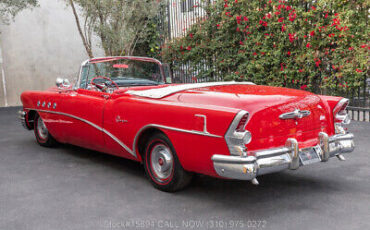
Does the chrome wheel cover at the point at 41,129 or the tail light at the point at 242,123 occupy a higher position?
the tail light at the point at 242,123

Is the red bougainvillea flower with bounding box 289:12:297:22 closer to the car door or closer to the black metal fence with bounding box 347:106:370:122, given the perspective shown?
the black metal fence with bounding box 347:106:370:122

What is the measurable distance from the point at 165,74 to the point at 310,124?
8.20 ft

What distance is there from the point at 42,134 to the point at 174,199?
327 cm

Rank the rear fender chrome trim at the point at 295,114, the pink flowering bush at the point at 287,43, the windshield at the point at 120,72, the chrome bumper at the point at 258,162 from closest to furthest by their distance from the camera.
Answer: the chrome bumper at the point at 258,162 < the rear fender chrome trim at the point at 295,114 < the windshield at the point at 120,72 < the pink flowering bush at the point at 287,43

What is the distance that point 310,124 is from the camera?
3566 mm

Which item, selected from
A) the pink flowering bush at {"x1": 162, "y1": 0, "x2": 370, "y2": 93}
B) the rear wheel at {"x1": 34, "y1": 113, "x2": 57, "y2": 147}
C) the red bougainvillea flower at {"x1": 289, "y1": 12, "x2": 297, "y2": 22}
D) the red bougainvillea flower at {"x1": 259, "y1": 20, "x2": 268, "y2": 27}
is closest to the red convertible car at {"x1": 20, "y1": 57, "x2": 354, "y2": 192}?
the rear wheel at {"x1": 34, "y1": 113, "x2": 57, "y2": 147}

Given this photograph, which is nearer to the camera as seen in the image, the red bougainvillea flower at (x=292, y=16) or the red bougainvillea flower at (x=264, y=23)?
the red bougainvillea flower at (x=292, y=16)

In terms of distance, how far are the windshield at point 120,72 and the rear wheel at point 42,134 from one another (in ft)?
4.24

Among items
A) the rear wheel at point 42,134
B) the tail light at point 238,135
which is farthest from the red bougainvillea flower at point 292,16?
the tail light at point 238,135

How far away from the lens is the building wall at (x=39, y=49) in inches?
514

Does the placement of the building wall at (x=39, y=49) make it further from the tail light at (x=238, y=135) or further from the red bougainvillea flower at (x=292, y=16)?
the tail light at (x=238, y=135)

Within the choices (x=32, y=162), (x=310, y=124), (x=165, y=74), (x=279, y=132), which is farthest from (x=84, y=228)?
(x=165, y=74)

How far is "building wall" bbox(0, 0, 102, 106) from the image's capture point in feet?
42.9

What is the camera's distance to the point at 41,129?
19.7ft
